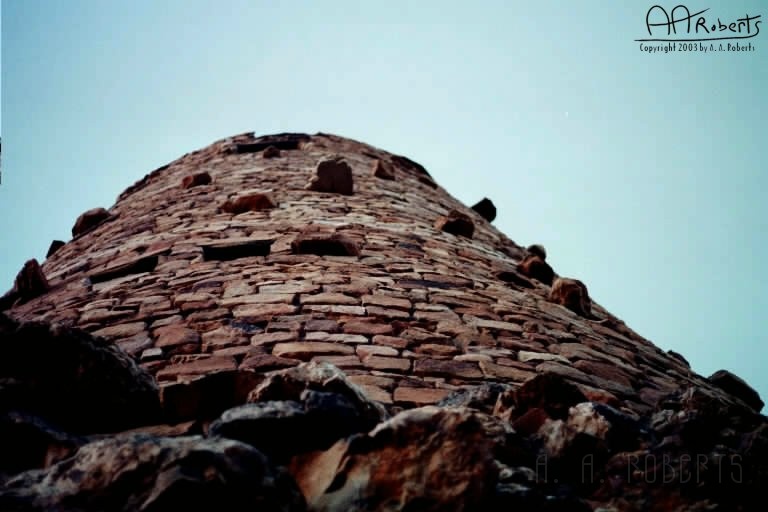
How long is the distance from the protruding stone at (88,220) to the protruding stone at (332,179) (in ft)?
6.84

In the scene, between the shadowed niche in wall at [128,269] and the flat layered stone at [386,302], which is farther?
the shadowed niche in wall at [128,269]

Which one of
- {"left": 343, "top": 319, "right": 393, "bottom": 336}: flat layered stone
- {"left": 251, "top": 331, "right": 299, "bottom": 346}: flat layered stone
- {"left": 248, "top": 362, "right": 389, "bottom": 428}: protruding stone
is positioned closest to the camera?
{"left": 248, "top": 362, "right": 389, "bottom": 428}: protruding stone

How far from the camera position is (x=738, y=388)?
13.0 feet

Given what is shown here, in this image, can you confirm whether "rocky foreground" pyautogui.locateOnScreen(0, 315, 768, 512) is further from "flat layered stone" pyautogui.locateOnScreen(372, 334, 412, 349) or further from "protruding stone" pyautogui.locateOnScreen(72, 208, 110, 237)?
"protruding stone" pyautogui.locateOnScreen(72, 208, 110, 237)

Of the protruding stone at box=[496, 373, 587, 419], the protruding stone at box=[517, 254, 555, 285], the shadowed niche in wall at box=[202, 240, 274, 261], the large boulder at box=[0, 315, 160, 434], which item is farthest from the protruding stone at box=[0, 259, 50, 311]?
the protruding stone at box=[496, 373, 587, 419]

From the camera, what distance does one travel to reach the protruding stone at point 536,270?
15.3 ft

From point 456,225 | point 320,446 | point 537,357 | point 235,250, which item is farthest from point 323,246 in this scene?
point 320,446

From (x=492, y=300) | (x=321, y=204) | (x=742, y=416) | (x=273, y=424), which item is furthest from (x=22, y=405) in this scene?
(x=321, y=204)

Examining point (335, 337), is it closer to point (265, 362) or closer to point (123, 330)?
point (265, 362)

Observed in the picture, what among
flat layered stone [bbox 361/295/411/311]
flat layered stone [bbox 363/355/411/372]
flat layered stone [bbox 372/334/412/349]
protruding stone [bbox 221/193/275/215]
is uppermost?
protruding stone [bbox 221/193/275/215]

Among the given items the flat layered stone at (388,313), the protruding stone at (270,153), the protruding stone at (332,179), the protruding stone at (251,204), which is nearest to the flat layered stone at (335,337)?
the flat layered stone at (388,313)

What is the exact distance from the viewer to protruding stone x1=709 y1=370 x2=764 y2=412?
12.9 feet

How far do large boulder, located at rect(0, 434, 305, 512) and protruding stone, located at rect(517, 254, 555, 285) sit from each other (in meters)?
3.63

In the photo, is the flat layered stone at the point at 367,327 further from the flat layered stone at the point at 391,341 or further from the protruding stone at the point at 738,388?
the protruding stone at the point at 738,388
